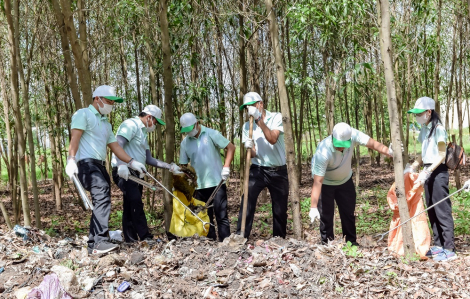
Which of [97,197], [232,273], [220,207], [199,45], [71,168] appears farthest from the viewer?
[199,45]

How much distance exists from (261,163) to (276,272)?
1.45m

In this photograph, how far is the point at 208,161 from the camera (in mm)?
4887

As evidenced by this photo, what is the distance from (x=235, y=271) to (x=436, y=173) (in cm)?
235

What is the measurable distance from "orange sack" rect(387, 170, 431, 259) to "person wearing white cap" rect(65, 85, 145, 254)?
2.78 metres

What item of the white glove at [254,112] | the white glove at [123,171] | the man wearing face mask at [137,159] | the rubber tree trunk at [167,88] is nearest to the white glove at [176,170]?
the man wearing face mask at [137,159]

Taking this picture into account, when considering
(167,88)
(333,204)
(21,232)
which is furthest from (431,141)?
(21,232)

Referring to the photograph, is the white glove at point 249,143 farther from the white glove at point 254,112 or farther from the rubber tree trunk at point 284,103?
the rubber tree trunk at point 284,103

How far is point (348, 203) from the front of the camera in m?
4.71

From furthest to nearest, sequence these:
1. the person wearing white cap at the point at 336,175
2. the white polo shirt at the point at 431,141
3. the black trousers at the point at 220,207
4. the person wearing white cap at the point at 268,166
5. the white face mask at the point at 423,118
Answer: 1. the black trousers at the point at 220,207
2. the person wearing white cap at the point at 268,166
3. the white face mask at the point at 423,118
4. the white polo shirt at the point at 431,141
5. the person wearing white cap at the point at 336,175

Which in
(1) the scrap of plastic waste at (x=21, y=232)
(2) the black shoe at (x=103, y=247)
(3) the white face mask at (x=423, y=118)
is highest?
(3) the white face mask at (x=423, y=118)

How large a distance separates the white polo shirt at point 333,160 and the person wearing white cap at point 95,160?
202cm

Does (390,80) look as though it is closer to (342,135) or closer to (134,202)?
(342,135)

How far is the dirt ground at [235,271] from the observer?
3.38m

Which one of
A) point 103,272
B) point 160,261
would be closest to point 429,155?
point 160,261
